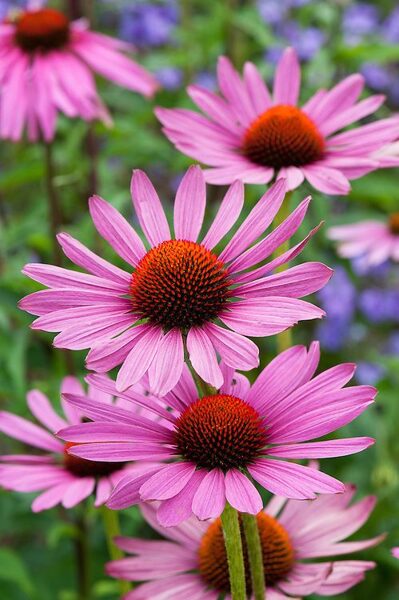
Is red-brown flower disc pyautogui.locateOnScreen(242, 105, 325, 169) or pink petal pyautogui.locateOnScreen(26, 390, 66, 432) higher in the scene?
red-brown flower disc pyautogui.locateOnScreen(242, 105, 325, 169)

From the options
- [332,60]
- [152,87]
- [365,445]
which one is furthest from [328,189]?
[332,60]

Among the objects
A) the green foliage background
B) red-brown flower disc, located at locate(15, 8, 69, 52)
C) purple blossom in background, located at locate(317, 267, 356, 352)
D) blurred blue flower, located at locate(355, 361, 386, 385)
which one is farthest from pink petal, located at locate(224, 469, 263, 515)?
purple blossom in background, located at locate(317, 267, 356, 352)

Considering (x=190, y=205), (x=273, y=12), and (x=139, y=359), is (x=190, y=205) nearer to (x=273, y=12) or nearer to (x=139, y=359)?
(x=139, y=359)

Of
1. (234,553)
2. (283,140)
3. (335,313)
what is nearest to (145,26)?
(335,313)

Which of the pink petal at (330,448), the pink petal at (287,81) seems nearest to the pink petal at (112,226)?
the pink petal at (330,448)

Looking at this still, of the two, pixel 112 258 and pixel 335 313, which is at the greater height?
pixel 335 313

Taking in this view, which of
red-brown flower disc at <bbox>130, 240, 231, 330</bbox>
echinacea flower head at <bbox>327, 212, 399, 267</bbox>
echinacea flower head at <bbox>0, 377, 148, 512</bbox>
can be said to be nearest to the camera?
red-brown flower disc at <bbox>130, 240, 231, 330</bbox>

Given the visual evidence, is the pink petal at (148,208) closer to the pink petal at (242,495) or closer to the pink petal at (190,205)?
the pink petal at (190,205)

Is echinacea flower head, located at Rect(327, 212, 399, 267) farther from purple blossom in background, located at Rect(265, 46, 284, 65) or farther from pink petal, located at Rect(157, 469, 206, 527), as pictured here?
pink petal, located at Rect(157, 469, 206, 527)
